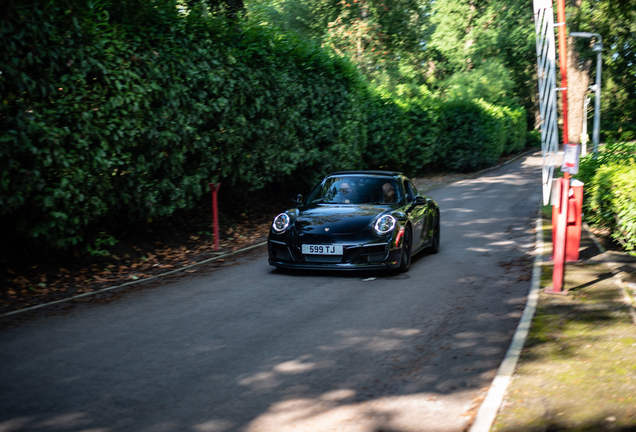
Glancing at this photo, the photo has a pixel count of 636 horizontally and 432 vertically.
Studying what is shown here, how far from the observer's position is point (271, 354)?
560 centimetres

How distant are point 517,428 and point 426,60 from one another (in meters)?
54.6

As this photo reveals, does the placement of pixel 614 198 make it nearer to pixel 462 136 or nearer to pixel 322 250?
pixel 322 250

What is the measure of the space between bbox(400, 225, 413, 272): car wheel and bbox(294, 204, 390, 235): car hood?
499 millimetres

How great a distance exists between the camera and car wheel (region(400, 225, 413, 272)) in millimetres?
9250

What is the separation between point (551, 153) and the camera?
29.6 ft

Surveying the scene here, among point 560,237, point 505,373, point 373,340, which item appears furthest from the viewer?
point 560,237

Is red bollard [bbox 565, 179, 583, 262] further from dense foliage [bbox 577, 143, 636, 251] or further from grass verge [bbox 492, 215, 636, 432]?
grass verge [bbox 492, 215, 636, 432]

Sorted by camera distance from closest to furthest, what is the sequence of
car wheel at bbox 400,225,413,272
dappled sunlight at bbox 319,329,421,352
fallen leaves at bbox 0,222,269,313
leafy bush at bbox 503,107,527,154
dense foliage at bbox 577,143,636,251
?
dappled sunlight at bbox 319,329,421,352, fallen leaves at bbox 0,222,269,313, car wheel at bbox 400,225,413,272, dense foliage at bbox 577,143,636,251, leafy bush at bbox 503,107,527,154

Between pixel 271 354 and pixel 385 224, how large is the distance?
12.5ft

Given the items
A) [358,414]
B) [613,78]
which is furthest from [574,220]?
[613,78]

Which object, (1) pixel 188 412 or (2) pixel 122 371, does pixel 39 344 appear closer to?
(2) pixel 122 371

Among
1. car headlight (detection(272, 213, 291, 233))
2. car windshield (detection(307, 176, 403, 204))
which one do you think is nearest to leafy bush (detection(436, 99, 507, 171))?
car windshield (detection(307, 176, 403, 204))

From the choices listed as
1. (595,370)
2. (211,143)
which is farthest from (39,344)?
(211,143)

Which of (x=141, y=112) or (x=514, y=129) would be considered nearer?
(x=141, y=112)
